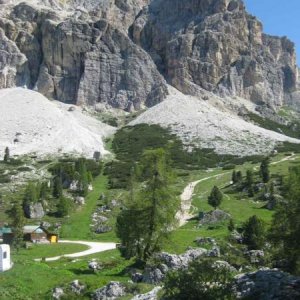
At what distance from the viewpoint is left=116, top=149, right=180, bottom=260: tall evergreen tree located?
3756 cm

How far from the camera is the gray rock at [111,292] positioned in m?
28.2

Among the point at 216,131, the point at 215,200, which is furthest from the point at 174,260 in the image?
the point at 216,131

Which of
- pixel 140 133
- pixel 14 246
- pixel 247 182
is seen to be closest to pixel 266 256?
pixel 14 246

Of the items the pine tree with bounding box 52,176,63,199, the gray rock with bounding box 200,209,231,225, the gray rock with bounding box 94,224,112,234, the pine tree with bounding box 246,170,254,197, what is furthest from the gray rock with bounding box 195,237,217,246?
the pine tree with bounding box 52,176,63,199

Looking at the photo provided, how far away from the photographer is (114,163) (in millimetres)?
130750

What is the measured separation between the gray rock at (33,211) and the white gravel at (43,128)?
64.0 meters

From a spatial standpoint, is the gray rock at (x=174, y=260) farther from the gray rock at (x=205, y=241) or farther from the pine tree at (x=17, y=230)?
the pine tree at (x=17, y=230)

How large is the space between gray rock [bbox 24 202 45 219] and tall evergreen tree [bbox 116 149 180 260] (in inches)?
1788

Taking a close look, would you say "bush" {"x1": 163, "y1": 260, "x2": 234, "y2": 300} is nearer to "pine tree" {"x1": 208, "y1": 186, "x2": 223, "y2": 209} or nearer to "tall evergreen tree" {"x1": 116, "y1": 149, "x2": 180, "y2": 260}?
"tall evergreen tree" {"x1": 116, "y1": 149, "x2": 180, "y2": 260}

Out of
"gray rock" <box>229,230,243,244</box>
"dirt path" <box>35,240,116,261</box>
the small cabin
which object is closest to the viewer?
"gray rock" <box>229,230,243,244</box>

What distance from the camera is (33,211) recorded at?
8112 centimetres

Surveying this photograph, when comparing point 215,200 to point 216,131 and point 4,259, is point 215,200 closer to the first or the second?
point 4,259

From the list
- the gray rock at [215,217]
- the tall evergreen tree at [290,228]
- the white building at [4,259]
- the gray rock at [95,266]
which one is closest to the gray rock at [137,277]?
the gray rock at [95,266]

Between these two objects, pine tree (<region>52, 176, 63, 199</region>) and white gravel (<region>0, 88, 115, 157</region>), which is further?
white gravel (<region>0, 88, 115, 157</region>)
